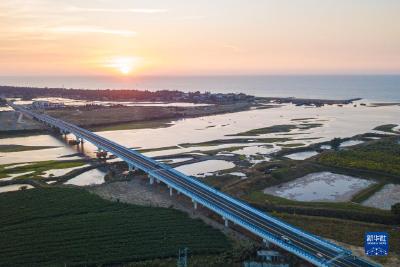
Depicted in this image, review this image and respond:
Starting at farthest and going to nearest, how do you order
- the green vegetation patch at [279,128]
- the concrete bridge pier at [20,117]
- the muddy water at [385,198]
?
the concrete bridge pier at [20,117] < the green vegetation patch at [279,128] < the muddy water at [385,198]

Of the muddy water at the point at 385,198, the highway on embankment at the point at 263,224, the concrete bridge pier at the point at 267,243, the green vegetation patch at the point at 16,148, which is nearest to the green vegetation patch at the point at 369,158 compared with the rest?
the muddy water at the point at 385,198

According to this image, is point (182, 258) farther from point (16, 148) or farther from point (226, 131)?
point (226, 131)

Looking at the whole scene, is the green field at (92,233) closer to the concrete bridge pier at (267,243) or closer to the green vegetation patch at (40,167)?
the concrete bridge pier at (267,243)

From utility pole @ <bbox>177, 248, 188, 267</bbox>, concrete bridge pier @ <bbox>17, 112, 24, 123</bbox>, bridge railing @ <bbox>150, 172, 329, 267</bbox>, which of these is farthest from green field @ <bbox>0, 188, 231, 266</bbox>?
concrete bridge pier @ <bbox>17, 112, 24, 123</bbox>

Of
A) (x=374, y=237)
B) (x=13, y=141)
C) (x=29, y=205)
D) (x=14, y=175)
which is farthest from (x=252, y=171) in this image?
(x=13, y=141)

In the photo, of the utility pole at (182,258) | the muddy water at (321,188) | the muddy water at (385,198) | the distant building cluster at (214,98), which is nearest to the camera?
the utility pole at (182,258)

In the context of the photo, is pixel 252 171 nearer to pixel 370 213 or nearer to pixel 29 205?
pixel 370 213

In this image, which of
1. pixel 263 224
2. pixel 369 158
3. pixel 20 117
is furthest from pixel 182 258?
pixel 20 117
